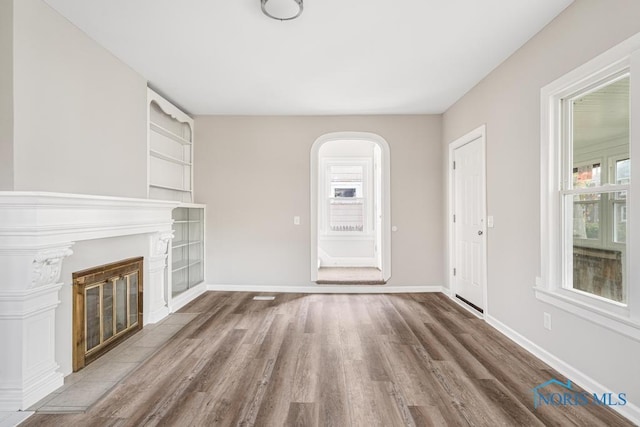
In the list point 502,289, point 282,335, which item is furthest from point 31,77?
point 502,289

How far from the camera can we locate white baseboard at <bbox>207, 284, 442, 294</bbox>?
4.55 meters

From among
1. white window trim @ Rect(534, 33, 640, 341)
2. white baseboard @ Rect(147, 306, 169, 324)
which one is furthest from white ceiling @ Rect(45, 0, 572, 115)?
white baseboard @ Rect(147, 306, 169, 324)

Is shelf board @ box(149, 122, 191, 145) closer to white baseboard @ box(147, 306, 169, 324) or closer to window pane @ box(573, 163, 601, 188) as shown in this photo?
white baseboard @ box(147, 306, 169, 324)

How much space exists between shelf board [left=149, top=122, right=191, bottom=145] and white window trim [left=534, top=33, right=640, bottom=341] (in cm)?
392

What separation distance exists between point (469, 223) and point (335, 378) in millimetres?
2618

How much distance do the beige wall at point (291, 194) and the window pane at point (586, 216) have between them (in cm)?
232

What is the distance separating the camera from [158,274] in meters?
3.40

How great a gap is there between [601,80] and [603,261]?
1194 mm

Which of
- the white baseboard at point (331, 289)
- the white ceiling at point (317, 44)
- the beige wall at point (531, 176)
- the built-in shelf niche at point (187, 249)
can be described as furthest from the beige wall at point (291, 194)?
the beige wall at point (531, 176)

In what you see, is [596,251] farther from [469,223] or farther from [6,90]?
[6,90]

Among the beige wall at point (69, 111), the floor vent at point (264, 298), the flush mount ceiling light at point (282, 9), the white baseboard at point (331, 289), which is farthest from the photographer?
the white baseboard at point (331, 289)

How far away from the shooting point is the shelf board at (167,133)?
3.67 m

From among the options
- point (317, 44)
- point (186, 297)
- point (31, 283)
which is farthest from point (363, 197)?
point (31, 283)

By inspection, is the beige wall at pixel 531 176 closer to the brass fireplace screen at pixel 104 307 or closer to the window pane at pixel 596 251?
the window pane at pixel 596 251
